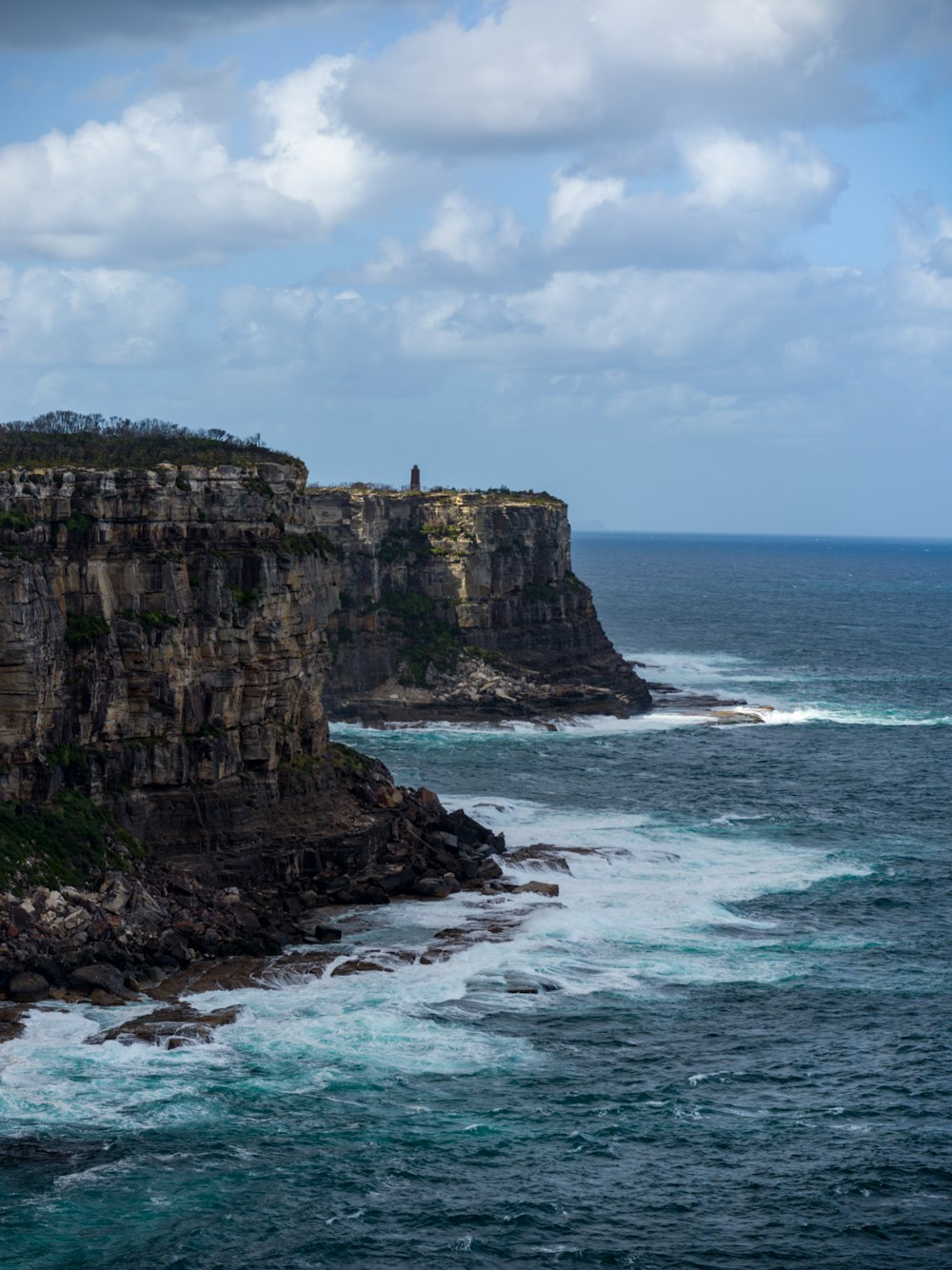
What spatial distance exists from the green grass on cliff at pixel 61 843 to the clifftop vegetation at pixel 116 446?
49.6 ft

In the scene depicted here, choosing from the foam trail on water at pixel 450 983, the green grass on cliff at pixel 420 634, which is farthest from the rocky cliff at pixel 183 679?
the green grass on cliff at pixel 420 634

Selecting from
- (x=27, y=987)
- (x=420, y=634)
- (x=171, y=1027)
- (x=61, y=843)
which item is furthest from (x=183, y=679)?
(x=420, y=634)

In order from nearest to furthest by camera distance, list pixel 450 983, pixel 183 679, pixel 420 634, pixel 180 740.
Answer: pixel 450 983, pixel 180 740, pixel 183 679, pixel 420 634

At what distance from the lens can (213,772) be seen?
235 ft

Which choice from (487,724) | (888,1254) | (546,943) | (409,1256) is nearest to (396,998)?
(546,943)

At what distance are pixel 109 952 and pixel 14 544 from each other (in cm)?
1729

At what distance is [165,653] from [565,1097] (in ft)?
92.7

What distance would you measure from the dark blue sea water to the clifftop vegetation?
2373 centimetres

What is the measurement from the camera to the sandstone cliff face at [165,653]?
6581 cm

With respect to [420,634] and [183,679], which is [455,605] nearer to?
[420,634]

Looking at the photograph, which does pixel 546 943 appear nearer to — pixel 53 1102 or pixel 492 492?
pixel 53 1102

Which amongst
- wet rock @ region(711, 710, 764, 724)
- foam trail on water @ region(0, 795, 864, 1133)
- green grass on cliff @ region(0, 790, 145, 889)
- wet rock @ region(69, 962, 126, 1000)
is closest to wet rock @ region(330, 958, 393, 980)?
foam trail on water @ region(0, 795, 864, 1133)

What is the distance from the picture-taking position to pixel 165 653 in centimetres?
7050

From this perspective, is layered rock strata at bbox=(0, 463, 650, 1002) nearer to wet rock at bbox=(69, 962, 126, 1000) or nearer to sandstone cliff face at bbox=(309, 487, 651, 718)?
wet rock at bbox=(69, 962, 126, 1000)
